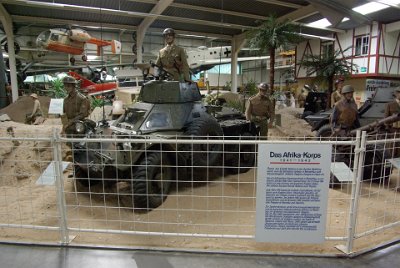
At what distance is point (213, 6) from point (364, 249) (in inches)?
412

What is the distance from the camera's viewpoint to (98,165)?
13.7 ft

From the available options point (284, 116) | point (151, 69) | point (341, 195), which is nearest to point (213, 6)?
point (284, 116)

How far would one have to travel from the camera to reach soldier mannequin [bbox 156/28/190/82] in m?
5.16

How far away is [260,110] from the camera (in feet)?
19.6

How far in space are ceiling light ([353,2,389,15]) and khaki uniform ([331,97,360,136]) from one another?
8.28m

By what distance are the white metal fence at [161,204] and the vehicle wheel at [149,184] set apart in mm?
14

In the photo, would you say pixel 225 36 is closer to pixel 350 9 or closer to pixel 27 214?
pixel 350 9

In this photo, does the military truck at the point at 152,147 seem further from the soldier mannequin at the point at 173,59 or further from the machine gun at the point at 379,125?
the machine gun at the point at 379,125

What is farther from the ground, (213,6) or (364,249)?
(213,6)

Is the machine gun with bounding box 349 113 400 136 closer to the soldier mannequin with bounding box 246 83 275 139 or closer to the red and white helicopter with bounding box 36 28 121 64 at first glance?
the soldier mannequin with bounding box 246 83 275 139

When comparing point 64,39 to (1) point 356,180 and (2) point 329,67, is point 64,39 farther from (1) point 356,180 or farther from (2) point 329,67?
(1) point 356,180

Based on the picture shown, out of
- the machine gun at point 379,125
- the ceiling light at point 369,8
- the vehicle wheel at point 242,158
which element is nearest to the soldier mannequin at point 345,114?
the machine gun at point 379,125

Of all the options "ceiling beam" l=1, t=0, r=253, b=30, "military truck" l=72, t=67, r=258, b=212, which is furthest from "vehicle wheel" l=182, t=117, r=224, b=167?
"ceiling beam" l=1, t=0, r=253, b=30

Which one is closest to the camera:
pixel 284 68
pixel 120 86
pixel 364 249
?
pixel 364 249
